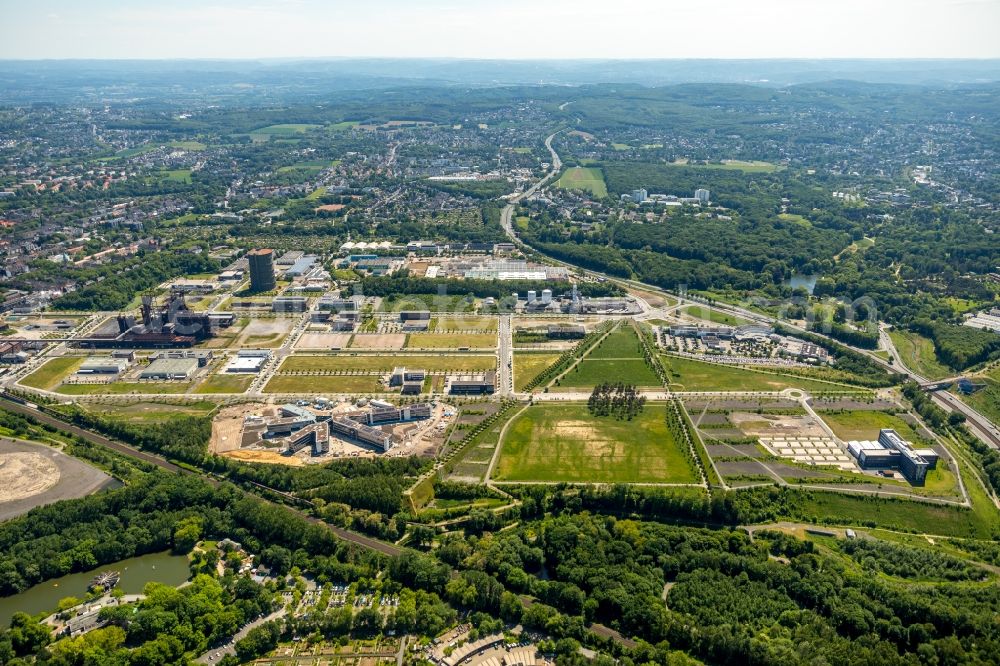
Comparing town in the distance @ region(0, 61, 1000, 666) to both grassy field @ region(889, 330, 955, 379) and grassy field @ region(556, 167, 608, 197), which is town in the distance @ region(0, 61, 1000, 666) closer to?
grassy field @ region(889, 330, 955, 379)

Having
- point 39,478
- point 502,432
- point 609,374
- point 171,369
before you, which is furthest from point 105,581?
point 609,374

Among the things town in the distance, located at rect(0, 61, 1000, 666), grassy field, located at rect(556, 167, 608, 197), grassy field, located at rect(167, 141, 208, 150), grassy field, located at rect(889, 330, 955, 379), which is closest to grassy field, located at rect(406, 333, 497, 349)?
town in the distance, located at rect(0, 61, 1000, 666)

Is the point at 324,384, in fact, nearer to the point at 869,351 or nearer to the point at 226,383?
the point at 226,383

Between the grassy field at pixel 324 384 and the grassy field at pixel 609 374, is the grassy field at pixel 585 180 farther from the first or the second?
the grassy field at pixel 324 384

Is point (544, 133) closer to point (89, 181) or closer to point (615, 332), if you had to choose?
point (89, 181)

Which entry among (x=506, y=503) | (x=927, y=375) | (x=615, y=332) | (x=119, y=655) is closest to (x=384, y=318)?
(x=615, y=332)

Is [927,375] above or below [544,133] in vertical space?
below
